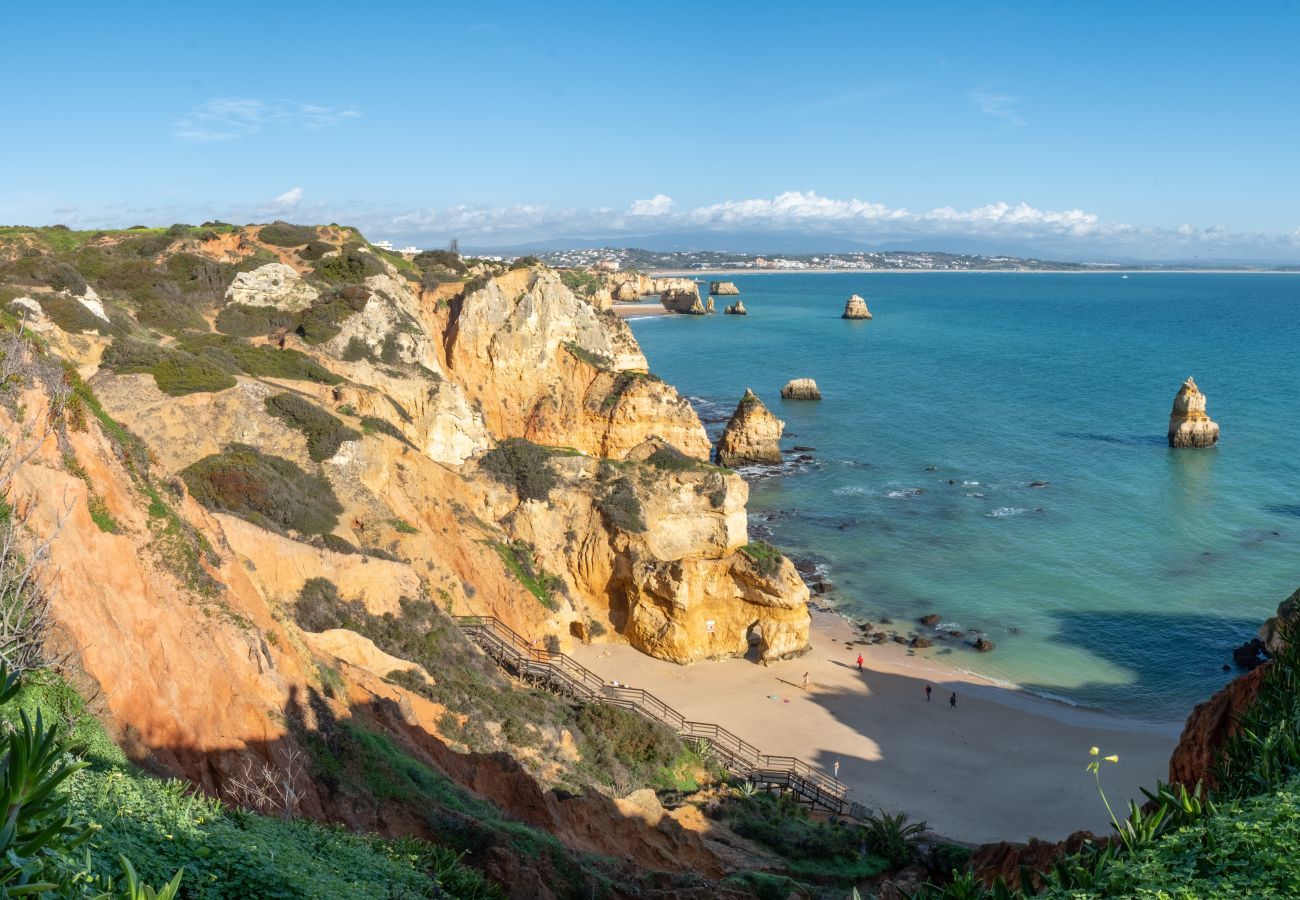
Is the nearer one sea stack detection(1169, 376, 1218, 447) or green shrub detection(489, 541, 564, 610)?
green shrub detection(489, 541, 564, 610)

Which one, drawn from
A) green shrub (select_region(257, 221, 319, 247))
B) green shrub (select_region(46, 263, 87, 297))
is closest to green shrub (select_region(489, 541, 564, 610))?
green shrub (select_region(46, 263, 87, 297))

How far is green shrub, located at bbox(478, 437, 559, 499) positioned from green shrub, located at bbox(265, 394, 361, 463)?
24.5 feet

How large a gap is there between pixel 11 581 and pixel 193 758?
137 inches

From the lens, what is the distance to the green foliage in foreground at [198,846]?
27.0ft

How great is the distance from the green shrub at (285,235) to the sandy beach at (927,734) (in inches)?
1237

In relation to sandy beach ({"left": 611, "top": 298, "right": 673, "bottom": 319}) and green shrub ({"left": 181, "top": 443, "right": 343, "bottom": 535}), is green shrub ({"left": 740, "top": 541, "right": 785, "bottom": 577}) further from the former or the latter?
sandy beach ({"left": 611, "top": 298, "right": 673, "bottom": 319})

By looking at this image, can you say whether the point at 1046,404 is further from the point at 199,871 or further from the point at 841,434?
the point at 199,871

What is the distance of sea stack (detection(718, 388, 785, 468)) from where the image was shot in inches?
2586

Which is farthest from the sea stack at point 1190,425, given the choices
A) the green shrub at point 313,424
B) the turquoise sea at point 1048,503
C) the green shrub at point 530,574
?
the green shrub at point 313,424

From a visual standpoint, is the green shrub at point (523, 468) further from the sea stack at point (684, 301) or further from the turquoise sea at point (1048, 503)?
the sea stack at point (684, 301)

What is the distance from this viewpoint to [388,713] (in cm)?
1800

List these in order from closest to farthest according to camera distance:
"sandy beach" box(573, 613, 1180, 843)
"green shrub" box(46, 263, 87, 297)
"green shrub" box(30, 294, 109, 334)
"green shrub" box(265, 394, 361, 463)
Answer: "sandy beach" box(573, 613, 1180, 843), "green shrub" box(265, 394, 361, 463), "green shrub" box(30, 294, 109, 334), "green shrub" box(46, 263, 87, 297)

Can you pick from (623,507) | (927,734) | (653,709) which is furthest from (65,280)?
(927,734)

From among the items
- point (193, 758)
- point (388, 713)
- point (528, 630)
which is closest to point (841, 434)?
point (528, 630)
